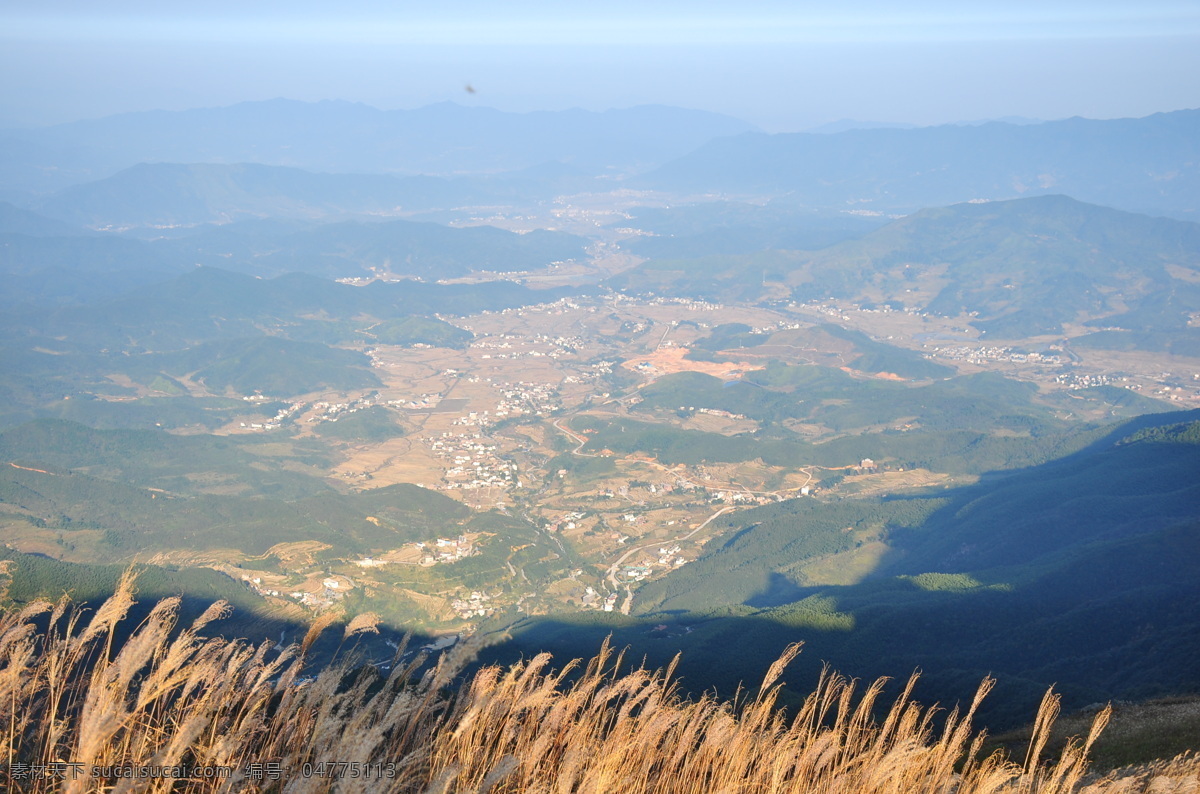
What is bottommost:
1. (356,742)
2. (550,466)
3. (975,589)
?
(550,466)

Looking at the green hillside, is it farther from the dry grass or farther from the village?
the dry grass

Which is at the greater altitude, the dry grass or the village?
the dry grass

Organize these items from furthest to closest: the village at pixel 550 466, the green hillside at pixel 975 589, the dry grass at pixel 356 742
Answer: the village at pixel 550 466
the green hillside at pixel 975 589
the dry grass at pixel 356 742

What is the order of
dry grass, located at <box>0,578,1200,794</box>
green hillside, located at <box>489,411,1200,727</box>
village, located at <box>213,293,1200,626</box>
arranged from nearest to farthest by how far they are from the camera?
1. dry grass, located at <box>0,578,1200,794</box>
2. green hillside, located at <box>489,411,1200,727</box>
3. village, located at <box>213,293,1200,626</box>

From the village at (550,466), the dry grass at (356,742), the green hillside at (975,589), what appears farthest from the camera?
the village at (550,466)

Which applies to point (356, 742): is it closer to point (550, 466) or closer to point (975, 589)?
point (975, 589)

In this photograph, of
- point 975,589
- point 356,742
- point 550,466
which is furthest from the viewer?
point 550,466

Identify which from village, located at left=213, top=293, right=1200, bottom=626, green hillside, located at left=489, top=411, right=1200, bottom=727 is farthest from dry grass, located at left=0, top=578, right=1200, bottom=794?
village, located at left=213, top=293, right=1200, bottom=626

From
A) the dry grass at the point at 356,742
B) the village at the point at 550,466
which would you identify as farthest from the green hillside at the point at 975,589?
the dry grass at the point at 356,742

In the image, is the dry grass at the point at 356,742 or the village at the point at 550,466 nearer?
the dry grass at the point at 356,742

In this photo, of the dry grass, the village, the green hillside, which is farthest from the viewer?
the village

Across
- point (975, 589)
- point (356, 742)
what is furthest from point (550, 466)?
point (356, 742)

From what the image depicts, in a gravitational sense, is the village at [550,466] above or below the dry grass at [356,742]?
below

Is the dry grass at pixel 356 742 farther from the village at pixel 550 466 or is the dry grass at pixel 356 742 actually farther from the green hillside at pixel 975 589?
the village at pixel 550 466
